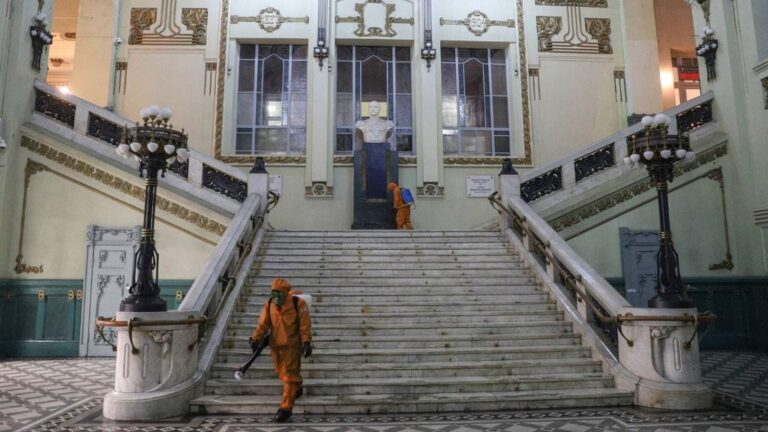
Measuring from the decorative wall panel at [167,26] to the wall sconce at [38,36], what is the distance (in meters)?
3.21

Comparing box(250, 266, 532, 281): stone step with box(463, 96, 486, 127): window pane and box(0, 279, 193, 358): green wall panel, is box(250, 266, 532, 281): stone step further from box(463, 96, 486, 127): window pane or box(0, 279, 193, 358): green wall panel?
box(463, 96, 486, 127): window pane

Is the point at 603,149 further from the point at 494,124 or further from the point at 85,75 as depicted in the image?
the point at 85,75

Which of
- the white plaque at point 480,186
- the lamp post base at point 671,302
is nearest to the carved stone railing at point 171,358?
the lamp post base at point 671,302

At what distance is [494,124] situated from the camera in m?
14.4

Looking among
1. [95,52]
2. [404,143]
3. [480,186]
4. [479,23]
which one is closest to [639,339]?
[480,186]

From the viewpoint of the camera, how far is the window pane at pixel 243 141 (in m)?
14.0

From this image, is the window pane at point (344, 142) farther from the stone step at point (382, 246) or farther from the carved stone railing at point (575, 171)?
the carved stone railing at point (575, 171)

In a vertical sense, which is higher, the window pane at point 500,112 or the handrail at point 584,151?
the window pane at point 500,112

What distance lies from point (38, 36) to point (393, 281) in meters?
8.46

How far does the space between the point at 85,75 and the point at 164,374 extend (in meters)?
10.4

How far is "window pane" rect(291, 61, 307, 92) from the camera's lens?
14258 mm

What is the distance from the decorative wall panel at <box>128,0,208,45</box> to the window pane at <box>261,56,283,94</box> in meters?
1.66

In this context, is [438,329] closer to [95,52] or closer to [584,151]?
[584,151]

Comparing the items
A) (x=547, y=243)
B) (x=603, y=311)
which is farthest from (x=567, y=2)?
(x=603, y=311)
